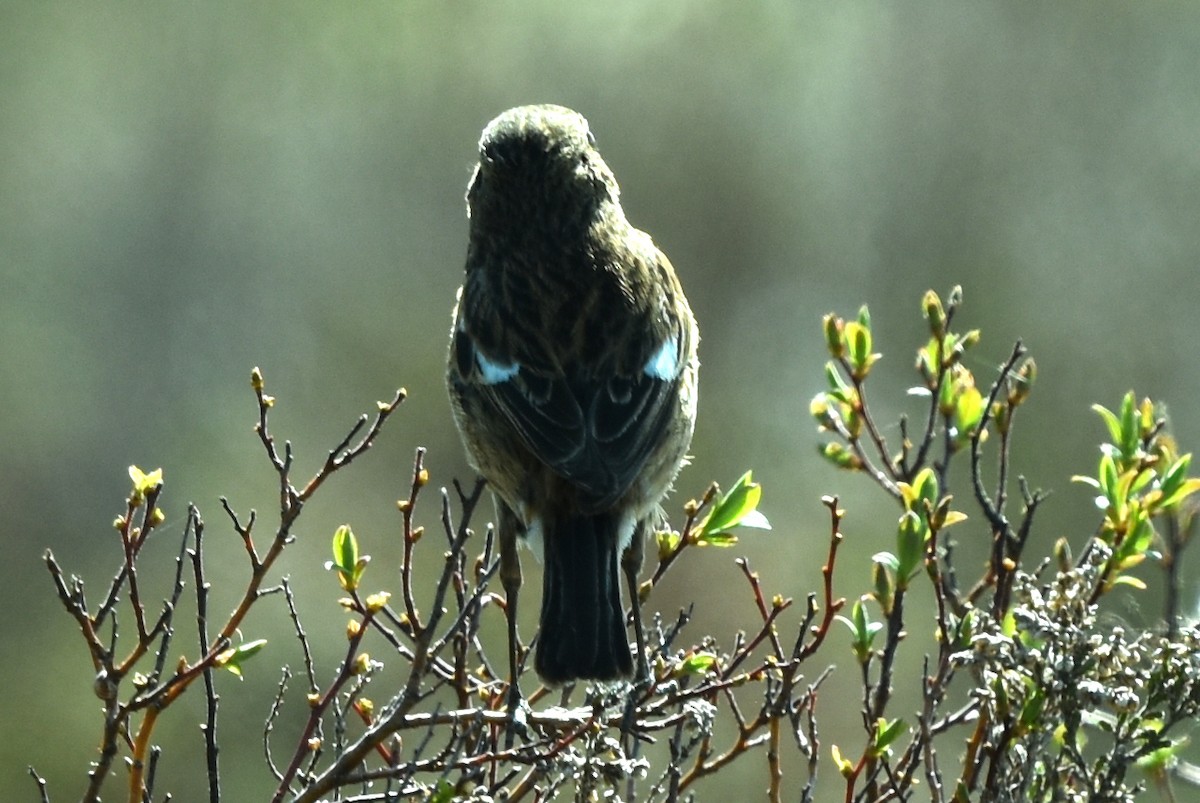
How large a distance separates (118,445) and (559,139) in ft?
34.0

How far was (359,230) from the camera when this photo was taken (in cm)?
1653

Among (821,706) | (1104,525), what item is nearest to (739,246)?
(821,706)

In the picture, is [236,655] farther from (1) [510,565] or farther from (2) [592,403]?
(2) [592,403]

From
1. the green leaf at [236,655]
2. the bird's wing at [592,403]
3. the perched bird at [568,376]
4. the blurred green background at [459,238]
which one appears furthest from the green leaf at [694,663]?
the blurred green background at [459,238]

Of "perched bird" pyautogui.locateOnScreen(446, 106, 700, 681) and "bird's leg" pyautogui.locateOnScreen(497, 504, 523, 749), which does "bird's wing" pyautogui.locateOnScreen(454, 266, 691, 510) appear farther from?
"bird's leg" pyautogui.locateOnScreen(497, 504, 523, 749)

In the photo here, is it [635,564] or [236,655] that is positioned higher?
[635,564]

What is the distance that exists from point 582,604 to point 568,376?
2.54 feet

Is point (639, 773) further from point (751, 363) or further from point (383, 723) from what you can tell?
point (751, 363)

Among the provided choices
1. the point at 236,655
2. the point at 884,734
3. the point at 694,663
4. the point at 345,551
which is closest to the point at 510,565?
the point at 345,551

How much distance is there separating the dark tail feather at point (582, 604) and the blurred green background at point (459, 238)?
684 centimetres

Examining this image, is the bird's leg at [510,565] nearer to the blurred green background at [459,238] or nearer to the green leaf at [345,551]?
the green leaf at [345,551]

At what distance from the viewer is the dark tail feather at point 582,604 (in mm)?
4086

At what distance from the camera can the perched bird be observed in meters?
4.37

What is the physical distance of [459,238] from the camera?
1591 cm
